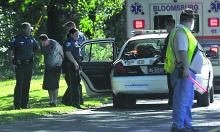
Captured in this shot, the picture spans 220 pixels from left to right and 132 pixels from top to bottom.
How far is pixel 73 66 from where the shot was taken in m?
15.7

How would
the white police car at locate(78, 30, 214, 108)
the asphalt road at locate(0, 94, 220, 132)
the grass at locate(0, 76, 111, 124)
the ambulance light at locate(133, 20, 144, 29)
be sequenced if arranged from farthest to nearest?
the ambulance light at locate(133, 20, 144, 29), the white police car at locate(78, 30, 214, 108), the grass at locate(0, 76, 111, 124), the asphalt road at locate(0, 94, 220, 132)

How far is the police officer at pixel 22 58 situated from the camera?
1569 centimetres

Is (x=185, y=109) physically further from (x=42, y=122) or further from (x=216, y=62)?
(x=216, y=62)

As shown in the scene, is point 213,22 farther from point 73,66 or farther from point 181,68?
point 181,68

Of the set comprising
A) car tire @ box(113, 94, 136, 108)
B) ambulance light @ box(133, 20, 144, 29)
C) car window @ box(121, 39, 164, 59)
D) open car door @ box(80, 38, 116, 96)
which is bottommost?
car tire @ box(113, 94, 136, 108)

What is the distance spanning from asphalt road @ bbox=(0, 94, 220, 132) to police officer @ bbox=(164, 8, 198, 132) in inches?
39.1

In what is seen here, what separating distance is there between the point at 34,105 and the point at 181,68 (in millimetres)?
7612

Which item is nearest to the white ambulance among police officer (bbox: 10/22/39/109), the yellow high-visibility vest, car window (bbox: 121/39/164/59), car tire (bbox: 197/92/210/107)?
car window (bbox: 121/39/164/59)

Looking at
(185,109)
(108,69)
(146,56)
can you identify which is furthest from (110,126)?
(108,69)

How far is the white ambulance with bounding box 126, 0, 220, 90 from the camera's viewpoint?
1906 cm

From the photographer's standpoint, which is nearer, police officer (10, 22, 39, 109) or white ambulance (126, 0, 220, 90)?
police officer (10, 22, 39, 109)

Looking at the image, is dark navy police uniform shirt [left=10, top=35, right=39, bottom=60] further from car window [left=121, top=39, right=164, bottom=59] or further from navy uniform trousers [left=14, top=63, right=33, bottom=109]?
car window [left=121, top=39, right=164, bottom=59]

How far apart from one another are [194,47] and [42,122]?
396cm

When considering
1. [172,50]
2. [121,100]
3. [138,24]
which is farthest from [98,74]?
[172,50]
